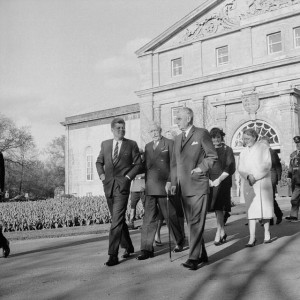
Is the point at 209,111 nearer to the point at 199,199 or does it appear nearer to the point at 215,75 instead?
the point at 215,75

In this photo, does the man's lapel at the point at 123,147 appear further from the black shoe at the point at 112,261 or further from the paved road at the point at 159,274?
the paved road at the point at 159,274

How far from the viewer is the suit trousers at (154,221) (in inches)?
269

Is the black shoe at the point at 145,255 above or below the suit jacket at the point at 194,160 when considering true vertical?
below

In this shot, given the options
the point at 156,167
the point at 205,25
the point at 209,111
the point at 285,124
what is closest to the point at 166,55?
the point at 205,25

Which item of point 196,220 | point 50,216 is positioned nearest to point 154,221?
point 196,220

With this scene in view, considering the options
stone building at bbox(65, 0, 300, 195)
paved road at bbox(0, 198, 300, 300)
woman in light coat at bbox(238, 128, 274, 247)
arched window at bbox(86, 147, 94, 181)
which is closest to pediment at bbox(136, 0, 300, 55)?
stone building at bbox(65, 0, 300, 195)

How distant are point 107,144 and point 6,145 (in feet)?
175

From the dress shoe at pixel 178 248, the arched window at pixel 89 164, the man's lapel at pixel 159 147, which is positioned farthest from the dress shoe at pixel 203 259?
the arched window at pixel 89 164

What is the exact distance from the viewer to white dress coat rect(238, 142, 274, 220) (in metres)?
7.79

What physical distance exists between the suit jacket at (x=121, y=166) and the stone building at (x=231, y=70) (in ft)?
69.9

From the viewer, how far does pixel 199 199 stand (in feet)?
19.8

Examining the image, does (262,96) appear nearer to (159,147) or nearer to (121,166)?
(159,147)

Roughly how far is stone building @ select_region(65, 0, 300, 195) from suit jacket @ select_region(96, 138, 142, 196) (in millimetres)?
21320

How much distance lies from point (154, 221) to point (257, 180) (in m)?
2.12
